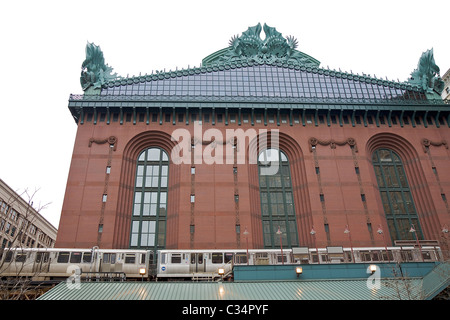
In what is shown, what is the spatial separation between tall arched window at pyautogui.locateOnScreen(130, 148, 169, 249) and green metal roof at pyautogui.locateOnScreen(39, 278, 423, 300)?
18.3 metres

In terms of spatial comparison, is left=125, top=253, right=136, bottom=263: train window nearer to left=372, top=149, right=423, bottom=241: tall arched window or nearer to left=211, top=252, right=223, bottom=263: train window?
left=211, top=252, right=223, bottom=263: train window

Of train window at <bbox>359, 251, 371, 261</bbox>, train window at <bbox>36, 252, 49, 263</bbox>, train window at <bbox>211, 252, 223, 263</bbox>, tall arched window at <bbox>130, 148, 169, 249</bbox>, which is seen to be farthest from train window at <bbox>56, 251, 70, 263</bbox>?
train window at <bbox>359, 251, 371, 261</bbox>

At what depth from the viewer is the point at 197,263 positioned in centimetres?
3503

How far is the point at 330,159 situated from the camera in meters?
48.2

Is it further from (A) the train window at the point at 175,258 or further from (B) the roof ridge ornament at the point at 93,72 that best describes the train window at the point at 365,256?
(B) the roof ridge ornament at the point at 93,72

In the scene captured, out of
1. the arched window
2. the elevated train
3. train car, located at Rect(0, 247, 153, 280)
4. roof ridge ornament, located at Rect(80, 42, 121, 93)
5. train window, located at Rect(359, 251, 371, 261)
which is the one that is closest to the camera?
train window, located at Rect(359, 251, 371, 261)

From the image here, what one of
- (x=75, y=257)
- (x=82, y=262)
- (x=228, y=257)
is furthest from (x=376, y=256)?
(x=75, y=257)

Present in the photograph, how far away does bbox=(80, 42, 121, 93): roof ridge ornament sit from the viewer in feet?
168

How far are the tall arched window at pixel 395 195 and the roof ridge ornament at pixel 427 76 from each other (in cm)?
1234

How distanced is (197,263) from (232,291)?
11.0 metres

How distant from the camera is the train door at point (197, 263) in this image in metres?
34.8

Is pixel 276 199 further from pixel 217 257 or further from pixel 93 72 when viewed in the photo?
pixel 93 72
